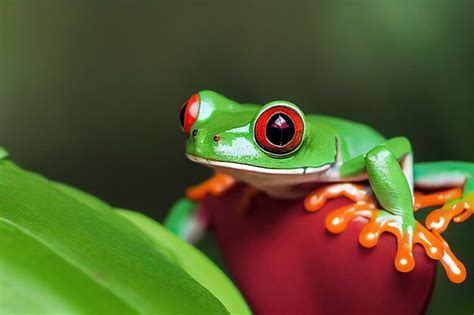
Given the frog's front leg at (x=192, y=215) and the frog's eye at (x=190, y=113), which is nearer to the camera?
the frog's eye at (x=190, y=113)

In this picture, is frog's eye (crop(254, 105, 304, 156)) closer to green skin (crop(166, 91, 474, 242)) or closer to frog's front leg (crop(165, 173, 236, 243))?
green skin (crop(166, 91, 474, 242))

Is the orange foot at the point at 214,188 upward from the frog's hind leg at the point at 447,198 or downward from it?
downward

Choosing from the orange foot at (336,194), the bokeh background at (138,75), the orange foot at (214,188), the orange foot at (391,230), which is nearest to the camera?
the orange foot at (391,230)

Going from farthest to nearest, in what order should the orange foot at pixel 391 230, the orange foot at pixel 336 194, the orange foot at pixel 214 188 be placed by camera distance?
the orange foot at pixel 214 188
the orange foot at pixel 336 194
the orange foot at pixel 391 230

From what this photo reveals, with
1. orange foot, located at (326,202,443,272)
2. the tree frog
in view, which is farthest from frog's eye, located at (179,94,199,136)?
orange foot, located at (326,202,443,272)

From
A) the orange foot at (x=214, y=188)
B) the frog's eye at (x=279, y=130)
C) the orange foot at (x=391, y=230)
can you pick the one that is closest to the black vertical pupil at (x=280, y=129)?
the frog's eye at (x=279, y=130)

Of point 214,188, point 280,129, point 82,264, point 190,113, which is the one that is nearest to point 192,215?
point 214,188

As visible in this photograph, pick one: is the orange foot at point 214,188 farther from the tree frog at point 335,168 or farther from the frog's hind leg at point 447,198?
the frog's hind leg at point 447,198

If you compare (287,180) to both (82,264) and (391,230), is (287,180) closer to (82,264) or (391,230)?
(391,230)
